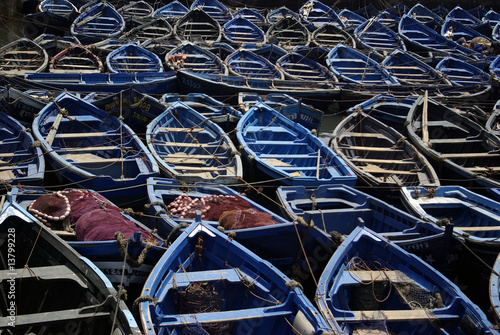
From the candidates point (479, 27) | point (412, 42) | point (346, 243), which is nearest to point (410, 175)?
point (346, 243)

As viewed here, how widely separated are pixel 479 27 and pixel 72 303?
27.0 m

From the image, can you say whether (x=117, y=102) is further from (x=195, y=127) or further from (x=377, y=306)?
(x=377, y=306)

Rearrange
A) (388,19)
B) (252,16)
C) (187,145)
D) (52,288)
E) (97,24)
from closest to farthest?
(52,288) < (187,145) < (97,24) < (252,16) < (388,19)

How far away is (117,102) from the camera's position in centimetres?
1316

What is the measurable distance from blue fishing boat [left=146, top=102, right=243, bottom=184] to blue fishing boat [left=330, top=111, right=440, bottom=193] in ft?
9.62

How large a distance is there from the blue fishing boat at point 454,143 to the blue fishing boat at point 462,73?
476 centimetres

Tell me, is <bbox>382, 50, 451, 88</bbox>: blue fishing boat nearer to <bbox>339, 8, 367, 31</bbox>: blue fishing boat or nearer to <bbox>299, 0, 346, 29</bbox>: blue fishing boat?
<bbox>299, 0, 346, 29</bbox>: blue fishing boat

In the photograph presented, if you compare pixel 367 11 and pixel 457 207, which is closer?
pixel 457 207

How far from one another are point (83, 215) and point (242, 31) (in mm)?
16412

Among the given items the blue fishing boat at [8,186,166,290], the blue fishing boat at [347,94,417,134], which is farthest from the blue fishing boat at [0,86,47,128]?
the blue fishing boat at [347,94,417,134]

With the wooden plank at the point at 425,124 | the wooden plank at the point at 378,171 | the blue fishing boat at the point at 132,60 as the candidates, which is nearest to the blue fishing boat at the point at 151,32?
the blue fishing boat at the point at 132,60

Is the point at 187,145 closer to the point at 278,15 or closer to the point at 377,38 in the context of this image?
the point at 377,38

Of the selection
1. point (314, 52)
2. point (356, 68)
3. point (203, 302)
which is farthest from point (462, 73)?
point (203, 302)

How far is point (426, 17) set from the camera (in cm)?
2802
